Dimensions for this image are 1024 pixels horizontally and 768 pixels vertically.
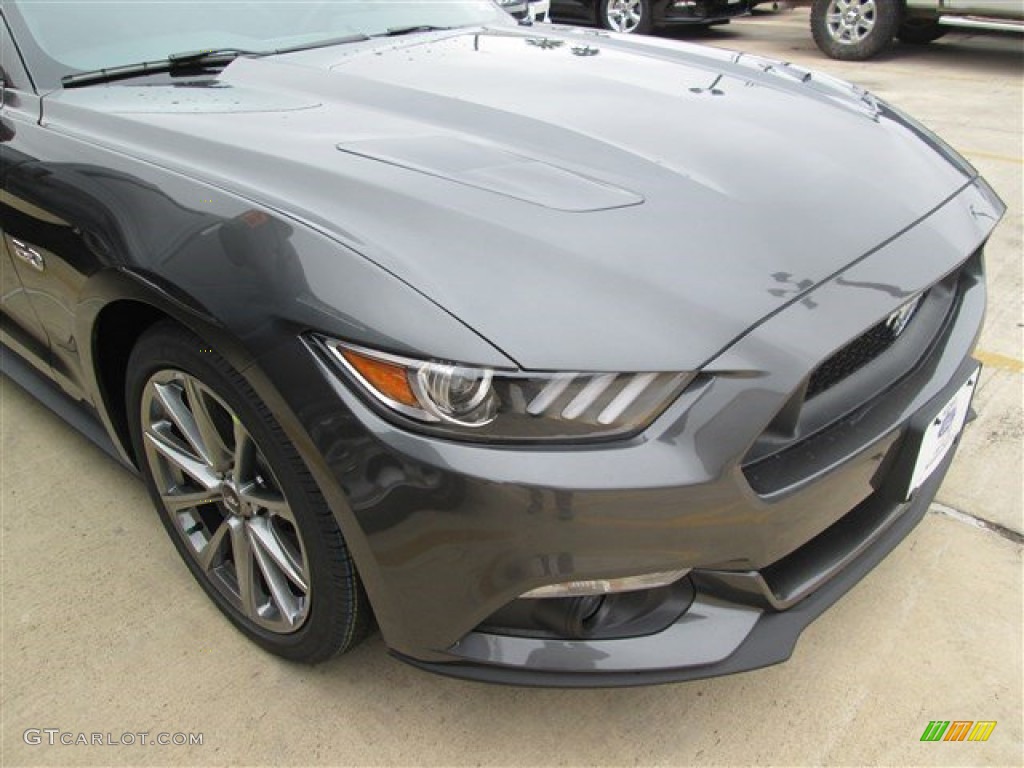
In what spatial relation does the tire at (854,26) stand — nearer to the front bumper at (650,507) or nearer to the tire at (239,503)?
the front bumper at (650,507)

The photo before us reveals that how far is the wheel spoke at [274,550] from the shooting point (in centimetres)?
174

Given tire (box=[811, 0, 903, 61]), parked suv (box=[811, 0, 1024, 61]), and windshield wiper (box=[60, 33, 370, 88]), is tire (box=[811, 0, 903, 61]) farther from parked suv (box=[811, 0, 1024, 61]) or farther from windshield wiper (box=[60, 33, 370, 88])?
windshield wiper (box=[60, 33, 370, 88])

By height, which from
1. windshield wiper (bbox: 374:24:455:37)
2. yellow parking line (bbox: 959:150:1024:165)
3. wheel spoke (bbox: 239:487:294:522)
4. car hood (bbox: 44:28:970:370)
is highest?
windshield wiper (bbox: 374:24:455:37)

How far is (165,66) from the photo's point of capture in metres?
2.26

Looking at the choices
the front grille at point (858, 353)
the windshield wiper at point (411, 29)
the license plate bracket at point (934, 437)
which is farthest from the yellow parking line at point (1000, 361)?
the windshield wiper at point (411, 29)

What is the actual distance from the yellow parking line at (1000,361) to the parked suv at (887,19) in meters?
5.92

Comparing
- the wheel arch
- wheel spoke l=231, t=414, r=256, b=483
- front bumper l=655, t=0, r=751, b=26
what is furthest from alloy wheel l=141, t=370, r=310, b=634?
front bumper l=655, t=0, r=751, b=26

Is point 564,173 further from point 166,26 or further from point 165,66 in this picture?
point 166,26

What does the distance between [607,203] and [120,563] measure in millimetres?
1645

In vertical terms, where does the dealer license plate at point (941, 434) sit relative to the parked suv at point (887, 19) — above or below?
below

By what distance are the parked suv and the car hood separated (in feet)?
21.5

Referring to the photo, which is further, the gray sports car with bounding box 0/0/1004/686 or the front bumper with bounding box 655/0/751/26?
the front bumper with bounding box 655/0/751/26

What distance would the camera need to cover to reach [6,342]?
8.52 ft

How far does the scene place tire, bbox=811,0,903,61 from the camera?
8.33 m
